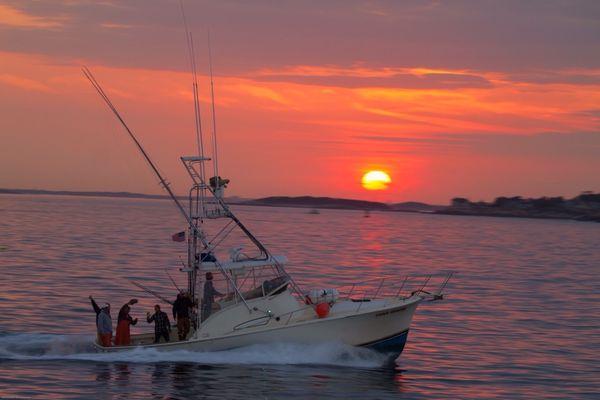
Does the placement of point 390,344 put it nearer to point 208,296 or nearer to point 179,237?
point 208,296

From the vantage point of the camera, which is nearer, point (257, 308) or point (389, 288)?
point (257, 308)

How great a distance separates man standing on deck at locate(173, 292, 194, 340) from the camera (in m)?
21.0

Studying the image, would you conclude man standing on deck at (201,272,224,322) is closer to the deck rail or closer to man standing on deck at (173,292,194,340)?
man standing on deck at (173,292,194,340)

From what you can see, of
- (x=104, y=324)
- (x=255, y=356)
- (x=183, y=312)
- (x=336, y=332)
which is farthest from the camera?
(x=104, y=324)

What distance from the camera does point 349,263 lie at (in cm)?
5747

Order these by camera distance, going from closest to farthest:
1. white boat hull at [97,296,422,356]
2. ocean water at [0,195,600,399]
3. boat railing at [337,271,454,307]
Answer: ocean water at [0,195,600,399] < white boat hull at [97,296,422,356] < boat railing at [337,271,454,307]

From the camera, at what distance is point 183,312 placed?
21.1 m

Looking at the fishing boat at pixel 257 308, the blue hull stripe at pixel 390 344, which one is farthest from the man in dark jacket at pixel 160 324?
the blue hull stripe at pixel 390 344

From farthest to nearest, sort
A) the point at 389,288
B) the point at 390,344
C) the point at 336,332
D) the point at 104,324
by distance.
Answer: the point at 389,288 → the point at 390,344 → the point at 104,324 → the point at 336,332

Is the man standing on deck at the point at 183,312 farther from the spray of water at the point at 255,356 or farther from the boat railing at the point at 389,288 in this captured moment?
the boat railing at the point at 389,288

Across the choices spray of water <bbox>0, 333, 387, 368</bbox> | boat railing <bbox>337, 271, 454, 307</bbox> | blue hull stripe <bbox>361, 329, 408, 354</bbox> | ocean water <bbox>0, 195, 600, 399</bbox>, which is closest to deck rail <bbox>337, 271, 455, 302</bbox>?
boat railing <bbox>337, 271, 454, 307</bbox>

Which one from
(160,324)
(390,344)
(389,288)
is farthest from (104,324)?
(389,288)

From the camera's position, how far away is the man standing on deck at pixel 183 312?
69.0 feet

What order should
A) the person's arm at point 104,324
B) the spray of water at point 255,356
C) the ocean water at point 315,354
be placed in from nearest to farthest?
1. the ocean water at point 315,354
2. the spray of water at point 255,356
3. the person's arm at point 104,324
